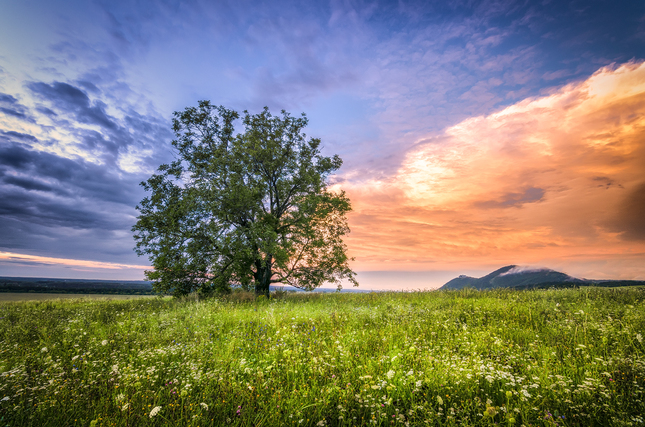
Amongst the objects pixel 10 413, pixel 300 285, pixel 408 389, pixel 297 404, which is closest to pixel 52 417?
pixel 10 413

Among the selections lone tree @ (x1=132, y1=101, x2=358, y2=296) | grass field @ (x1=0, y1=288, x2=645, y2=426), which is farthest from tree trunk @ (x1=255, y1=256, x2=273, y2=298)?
grass field @ (x1=0, y1=288, x2=645, y2=426)

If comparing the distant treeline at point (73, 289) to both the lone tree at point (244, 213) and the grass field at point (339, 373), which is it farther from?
the grass field at point (339, 373)

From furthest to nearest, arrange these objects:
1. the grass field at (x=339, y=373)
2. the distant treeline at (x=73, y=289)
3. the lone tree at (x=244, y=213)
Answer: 1. the distant treeline at (x=73, y=289)
2. the lone tree at (x=244, y=213)
3. the grass field at (x=339, y=373)

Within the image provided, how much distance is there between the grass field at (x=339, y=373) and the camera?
3.67 meters

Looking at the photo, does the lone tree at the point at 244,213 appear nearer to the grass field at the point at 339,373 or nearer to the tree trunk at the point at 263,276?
the tree trunk at the point at 263,276

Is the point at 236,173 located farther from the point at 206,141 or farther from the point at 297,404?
the point at 297,404

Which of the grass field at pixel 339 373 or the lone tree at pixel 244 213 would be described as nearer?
the grass field at pixel 339 373

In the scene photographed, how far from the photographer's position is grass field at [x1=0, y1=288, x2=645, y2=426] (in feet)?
12.1

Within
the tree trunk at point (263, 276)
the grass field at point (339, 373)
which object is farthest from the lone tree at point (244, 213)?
the grass field at point (339, 373)

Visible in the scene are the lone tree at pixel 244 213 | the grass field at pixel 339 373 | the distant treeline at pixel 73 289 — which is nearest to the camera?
the grass field at pixel 339 373

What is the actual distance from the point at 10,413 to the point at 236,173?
1566cm

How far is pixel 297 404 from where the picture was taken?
384 cm

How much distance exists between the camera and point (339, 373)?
4848mm

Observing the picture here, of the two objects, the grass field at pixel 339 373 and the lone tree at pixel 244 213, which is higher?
the lone tree at pixel 244 213
